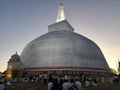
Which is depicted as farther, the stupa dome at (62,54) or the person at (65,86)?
the stupa dome at (62,54)

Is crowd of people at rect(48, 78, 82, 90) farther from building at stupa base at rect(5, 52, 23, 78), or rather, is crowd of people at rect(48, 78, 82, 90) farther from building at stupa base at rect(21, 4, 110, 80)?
building at stupa base at rect(5, 52, 23, 78)

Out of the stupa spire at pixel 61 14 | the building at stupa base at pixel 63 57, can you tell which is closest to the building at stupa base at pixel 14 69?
the building at stupa base at pixel 63 57

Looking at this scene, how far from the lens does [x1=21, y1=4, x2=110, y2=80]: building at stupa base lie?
49.2 m

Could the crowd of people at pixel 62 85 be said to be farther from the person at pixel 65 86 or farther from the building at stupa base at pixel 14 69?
the building at stupa base at pixel 14 69

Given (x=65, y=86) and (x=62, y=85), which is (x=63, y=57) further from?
(x=65, y=86)

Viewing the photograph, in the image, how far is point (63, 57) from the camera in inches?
2056

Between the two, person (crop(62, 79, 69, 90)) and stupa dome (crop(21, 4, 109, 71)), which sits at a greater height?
stupa dome (crop(21, 4, 109, 71))

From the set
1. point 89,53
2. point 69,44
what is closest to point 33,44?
point 69,44

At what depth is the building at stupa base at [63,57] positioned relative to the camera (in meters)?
49.2

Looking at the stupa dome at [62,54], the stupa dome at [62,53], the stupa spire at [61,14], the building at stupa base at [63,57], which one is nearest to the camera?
the building at stupa base at [63,57]

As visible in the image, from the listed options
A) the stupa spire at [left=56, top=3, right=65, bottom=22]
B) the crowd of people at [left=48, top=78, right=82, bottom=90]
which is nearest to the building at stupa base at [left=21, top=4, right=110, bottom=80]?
the crowd of people at [left=48, top=78, right=82, bottom=90]

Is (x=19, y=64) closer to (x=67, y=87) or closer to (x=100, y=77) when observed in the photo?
(x=100, y=77)

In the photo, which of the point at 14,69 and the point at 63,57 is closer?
the point at 14,69

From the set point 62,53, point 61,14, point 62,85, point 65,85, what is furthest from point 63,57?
point 61,14
